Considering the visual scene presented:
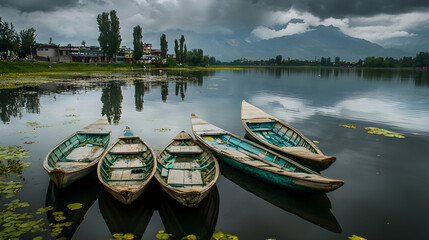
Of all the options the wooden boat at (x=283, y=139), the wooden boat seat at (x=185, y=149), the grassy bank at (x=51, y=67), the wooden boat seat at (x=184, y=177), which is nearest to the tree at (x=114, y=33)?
the grassy bank at (x=51, y=67)

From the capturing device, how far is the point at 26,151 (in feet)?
40.4

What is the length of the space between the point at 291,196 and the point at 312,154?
8.97 feet

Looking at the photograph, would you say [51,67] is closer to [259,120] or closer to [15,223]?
[259,120]

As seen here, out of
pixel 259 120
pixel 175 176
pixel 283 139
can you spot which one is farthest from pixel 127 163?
pixel 259 120

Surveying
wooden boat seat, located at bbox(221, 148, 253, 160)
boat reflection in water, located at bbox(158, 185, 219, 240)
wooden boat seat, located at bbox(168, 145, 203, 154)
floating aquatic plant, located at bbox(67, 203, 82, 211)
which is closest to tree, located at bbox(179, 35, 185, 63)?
wooden boat seat, located at bbox(168, 145, 203, 154)

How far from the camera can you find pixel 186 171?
9734 millimetres

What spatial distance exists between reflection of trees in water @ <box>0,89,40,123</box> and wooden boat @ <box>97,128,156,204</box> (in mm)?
13018

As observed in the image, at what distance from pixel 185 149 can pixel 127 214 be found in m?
4.08

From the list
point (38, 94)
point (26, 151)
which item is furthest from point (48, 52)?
point (26, 151)

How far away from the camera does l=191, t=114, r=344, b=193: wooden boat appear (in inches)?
326

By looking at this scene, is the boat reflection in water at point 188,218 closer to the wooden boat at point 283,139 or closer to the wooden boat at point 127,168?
the wooden boat at point 127,168

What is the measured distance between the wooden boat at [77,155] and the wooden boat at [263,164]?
5.13 m

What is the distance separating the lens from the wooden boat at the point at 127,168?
7.51m

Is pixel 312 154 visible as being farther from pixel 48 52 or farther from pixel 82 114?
pixel 48 52
